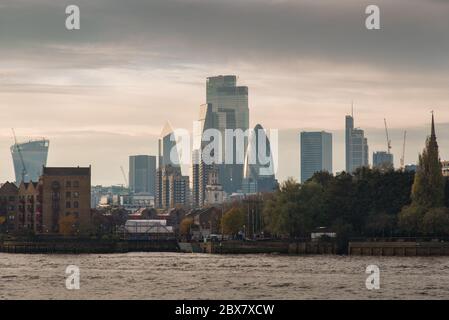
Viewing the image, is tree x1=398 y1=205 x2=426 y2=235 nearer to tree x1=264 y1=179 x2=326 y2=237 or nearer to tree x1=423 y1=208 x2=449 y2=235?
tree x1=423 y1=208 x2=449 y2=235

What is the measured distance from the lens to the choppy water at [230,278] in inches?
3511

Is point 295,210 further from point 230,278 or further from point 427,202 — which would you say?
point 230,278

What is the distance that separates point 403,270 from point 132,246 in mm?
79462

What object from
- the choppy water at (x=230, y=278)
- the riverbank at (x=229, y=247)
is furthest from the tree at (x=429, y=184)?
the choppy water at (x=230, y=278)

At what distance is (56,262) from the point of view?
144000mm

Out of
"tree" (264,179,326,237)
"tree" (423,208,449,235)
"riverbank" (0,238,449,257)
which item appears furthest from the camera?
"tree" (264,179,326,237)

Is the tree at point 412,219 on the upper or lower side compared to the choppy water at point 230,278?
upper

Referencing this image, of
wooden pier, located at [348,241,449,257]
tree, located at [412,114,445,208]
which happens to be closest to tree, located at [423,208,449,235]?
tree, located at [412,114,445,208]

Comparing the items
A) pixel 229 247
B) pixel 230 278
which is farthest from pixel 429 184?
pixel 230 278

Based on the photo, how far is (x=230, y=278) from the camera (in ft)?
350

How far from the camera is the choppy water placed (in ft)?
293

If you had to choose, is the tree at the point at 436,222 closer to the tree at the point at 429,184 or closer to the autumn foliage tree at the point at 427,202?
the autumn foliage tree at the point at 427,202
